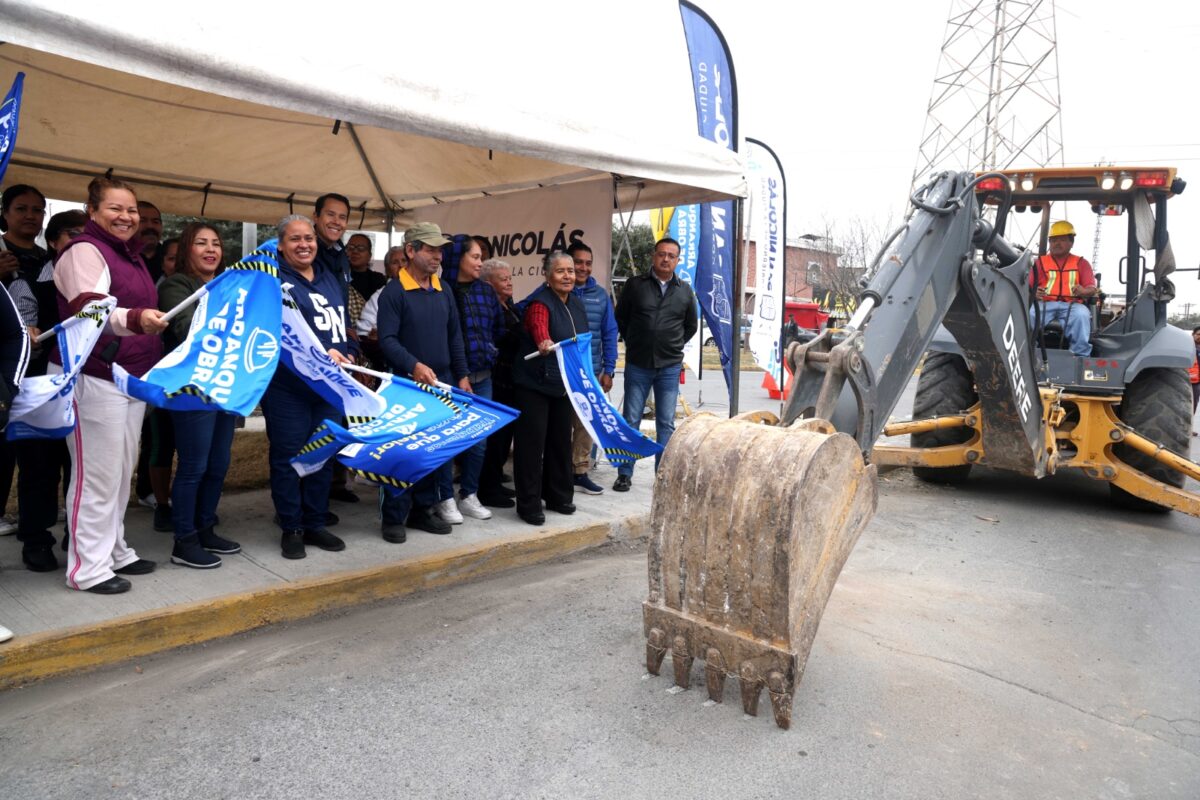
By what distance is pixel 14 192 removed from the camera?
4.60 meters

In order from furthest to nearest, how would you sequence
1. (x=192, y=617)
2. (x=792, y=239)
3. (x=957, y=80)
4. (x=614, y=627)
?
(x=792, y=239)
(x=957, y=80)
(x=614, y=627)
(x=192, y=617)

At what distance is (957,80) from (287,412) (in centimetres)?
4470

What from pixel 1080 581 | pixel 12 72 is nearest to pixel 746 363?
pixel 1080 581

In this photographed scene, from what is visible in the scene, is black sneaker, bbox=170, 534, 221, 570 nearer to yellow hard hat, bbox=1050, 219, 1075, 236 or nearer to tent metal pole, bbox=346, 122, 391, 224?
tent metal pole, bbox=346, 122, 391, 224

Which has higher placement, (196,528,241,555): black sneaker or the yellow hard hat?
the yellow hard hat

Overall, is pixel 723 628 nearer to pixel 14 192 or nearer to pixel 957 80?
pixel 14 192

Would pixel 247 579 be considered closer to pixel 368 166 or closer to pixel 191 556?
pixel 191 556

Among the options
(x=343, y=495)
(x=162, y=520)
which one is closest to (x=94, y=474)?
(x=162, y=520)

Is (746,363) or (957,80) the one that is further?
(957,80)

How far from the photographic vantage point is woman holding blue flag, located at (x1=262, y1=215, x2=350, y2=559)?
4.72 meters

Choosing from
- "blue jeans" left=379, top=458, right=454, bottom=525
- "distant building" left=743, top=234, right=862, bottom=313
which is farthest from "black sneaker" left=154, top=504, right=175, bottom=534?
"distant building" left=743, top=234, right=862, bottom=313

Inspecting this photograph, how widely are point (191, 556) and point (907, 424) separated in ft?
19.7

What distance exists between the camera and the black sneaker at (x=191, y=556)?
4.54 m

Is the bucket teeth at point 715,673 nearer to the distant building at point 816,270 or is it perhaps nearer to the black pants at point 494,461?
the black pants at point 494,461
